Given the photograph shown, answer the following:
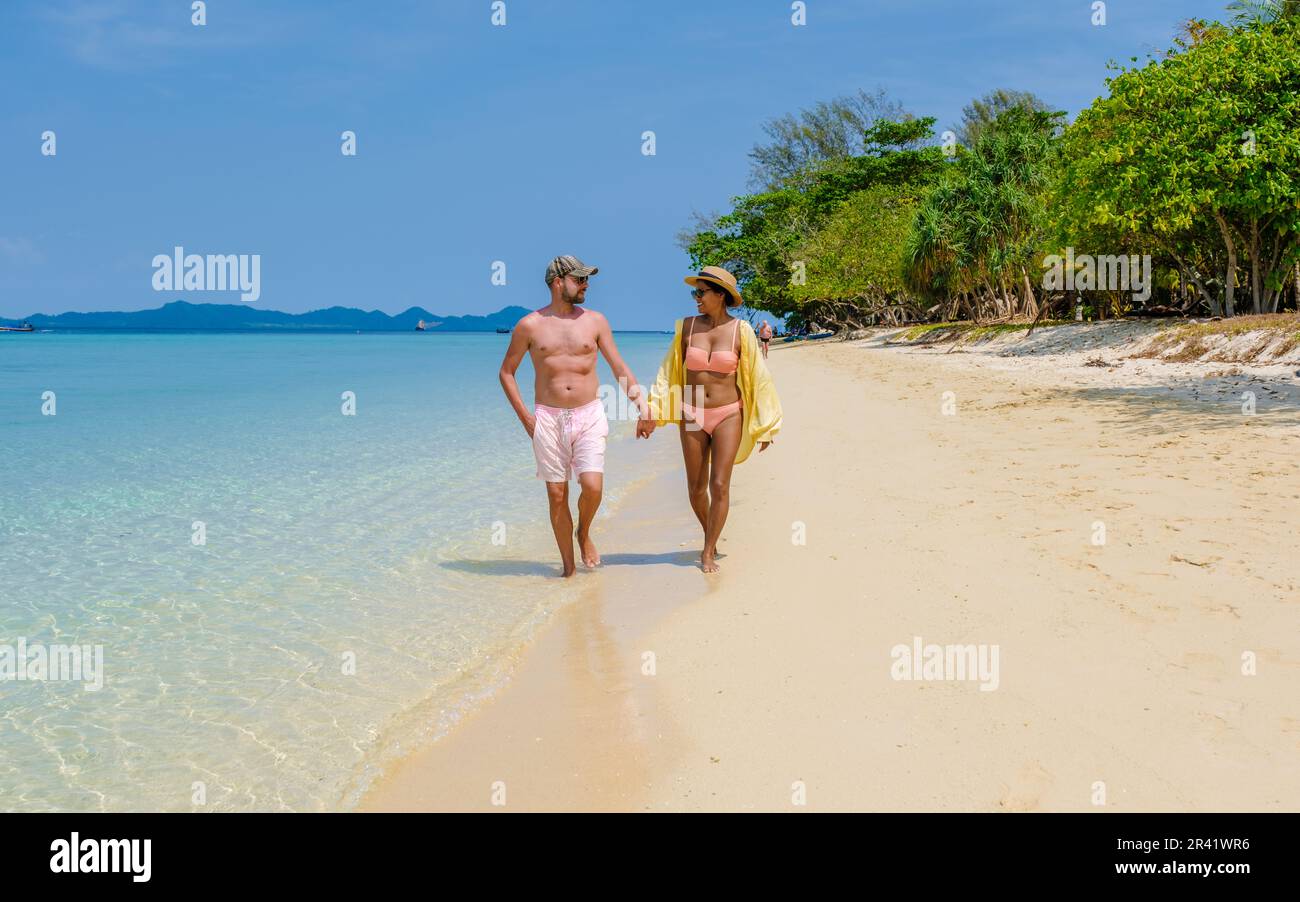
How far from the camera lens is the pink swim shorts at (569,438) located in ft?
20.2

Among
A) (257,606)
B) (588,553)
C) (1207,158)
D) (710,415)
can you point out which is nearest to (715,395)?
(710,415)

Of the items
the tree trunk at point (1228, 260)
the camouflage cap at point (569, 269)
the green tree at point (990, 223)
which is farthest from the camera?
the green tree at point (990, 223)

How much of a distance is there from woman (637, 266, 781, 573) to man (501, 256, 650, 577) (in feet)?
1.12

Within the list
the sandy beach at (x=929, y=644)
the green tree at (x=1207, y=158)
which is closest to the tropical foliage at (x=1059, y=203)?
the green tree at (x=1207, y=158)

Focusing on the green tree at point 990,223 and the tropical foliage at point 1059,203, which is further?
the green tree at point 990,223

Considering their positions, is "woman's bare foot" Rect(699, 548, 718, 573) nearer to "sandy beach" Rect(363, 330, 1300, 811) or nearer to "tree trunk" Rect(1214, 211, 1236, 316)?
"sandy beach" Rect(363, 330, 1300, 811)

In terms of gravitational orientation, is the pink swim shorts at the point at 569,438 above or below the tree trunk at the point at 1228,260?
below

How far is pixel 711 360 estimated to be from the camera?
6211 mm

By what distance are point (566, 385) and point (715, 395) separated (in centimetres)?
100

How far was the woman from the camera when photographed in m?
6.23

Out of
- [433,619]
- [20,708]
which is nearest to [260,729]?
[20,708]

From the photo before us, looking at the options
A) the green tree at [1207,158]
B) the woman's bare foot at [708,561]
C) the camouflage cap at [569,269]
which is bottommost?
the woman's bare foot at [708,561]

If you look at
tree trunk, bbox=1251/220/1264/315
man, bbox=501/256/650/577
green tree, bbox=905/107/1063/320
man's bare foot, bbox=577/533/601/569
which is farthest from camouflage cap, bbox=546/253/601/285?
green tree, bbox=905/107/1063/320
